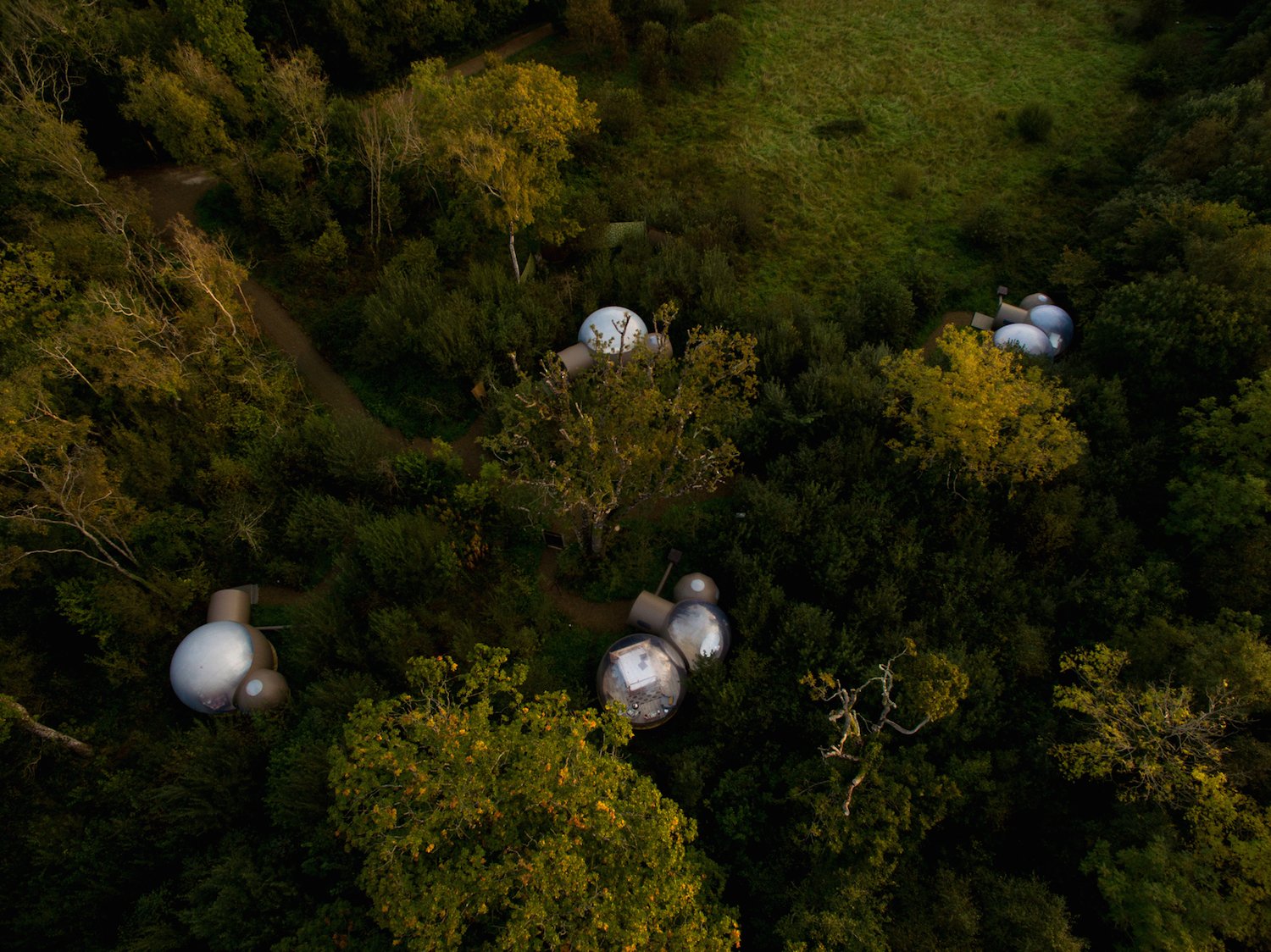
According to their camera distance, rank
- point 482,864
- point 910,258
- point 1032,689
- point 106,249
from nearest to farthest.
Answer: point 482,864
point 1032,689
point 106,249
point 910,258

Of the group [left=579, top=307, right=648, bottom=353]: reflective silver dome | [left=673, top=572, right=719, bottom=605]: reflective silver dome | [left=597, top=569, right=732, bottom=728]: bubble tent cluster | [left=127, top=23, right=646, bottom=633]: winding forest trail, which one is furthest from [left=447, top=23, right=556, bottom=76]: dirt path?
[left=597, top=569, right=732, bottom=728]: bubble tent cluster

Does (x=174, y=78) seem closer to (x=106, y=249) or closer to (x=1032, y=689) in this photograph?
(x=106, y=249)

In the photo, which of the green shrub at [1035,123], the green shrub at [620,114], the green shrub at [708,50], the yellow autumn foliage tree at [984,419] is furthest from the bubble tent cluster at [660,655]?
the green shrub at [708,50]

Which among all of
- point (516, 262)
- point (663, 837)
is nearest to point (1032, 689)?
point (663, 837)

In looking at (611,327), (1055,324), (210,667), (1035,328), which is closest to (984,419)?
(1035,328)

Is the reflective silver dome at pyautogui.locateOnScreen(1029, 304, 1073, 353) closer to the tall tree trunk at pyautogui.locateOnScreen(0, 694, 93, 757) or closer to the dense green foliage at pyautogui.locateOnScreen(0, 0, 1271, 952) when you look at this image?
the dense green foliage at pyautogui.locateOnScreen(0, 0, 1271, 952)

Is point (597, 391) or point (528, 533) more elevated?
point (597, 391)

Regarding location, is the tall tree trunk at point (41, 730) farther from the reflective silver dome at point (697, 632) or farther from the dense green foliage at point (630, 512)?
the reflective silver dome at point (697, 632)
